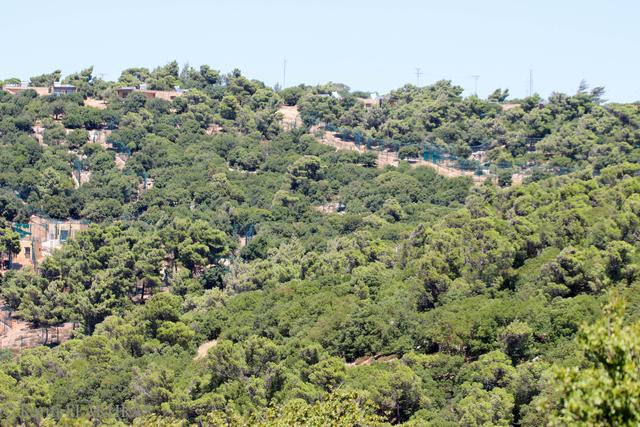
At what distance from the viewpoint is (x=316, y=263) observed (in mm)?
54062

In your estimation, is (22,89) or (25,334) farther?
(22,89)

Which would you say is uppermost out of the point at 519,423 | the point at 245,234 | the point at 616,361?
the point at 616,361

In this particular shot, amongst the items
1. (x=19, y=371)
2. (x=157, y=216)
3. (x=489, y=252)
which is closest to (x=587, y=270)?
(x=489, y=252)

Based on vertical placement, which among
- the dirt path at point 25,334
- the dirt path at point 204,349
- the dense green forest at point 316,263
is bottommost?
the dirt path at point 25,334

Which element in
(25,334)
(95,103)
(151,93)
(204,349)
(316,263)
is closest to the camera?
(204,349)

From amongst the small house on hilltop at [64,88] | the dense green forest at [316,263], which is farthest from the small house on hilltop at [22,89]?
the dense green forest at [316,263]

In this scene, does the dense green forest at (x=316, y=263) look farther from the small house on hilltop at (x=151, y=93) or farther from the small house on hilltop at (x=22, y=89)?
the small house on hilltop at (x=22, y=89)

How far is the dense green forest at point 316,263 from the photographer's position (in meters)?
32.8

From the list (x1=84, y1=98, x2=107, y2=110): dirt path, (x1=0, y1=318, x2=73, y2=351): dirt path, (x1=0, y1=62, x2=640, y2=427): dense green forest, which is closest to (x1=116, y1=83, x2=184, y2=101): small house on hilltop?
(x1=0, y1=62, x2=640, y2=427): dense green forest

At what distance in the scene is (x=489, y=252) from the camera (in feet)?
144

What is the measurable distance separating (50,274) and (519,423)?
33.1 metres

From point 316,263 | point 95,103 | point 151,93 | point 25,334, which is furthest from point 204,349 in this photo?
point 151,93

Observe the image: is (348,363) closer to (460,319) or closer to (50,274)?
(460,319)

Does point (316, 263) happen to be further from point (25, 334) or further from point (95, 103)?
point (95, 103)
